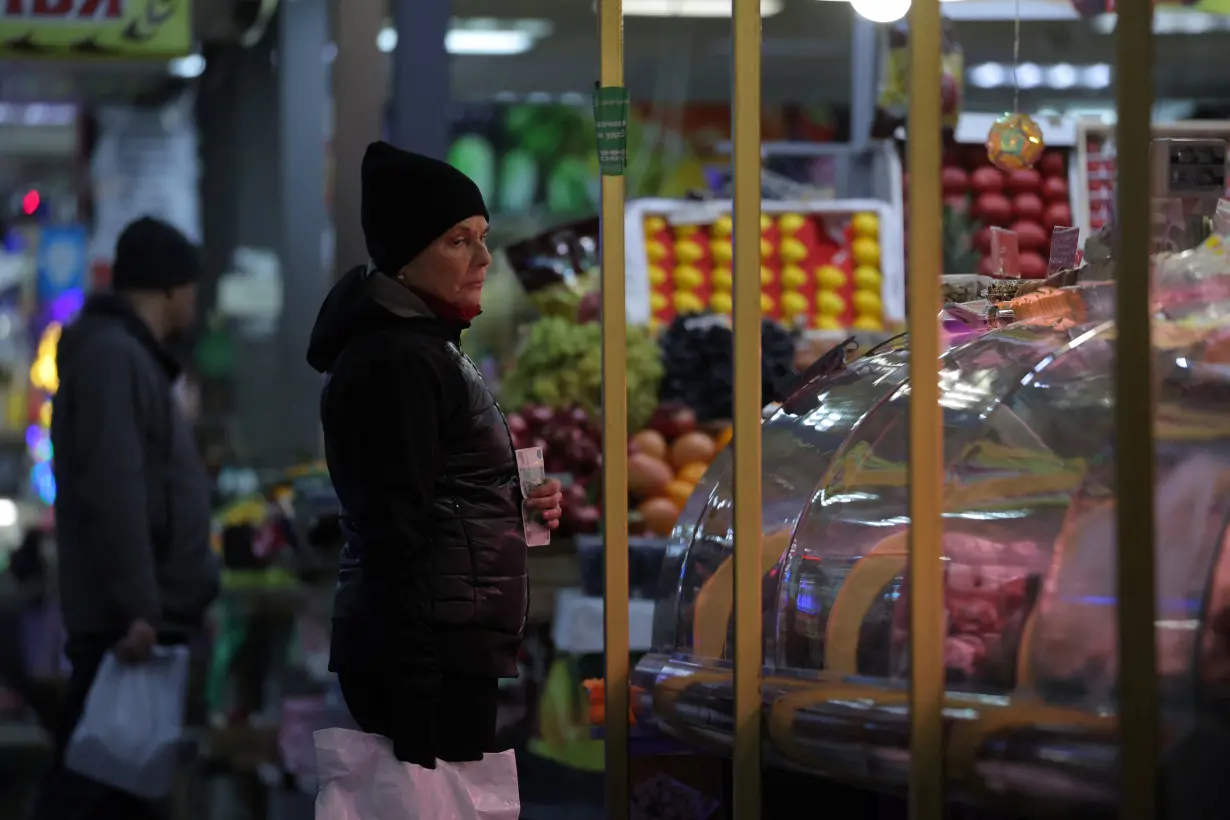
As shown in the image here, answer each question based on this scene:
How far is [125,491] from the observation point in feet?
14.0

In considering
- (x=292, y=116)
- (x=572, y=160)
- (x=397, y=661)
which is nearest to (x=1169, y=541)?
(x=397, y=661)

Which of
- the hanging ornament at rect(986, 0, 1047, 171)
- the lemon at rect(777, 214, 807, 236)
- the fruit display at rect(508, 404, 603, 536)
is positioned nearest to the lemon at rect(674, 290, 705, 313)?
the lemon at rect(777, 214, 807, 236)

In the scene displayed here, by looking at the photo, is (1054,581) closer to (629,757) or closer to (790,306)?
(629,757)

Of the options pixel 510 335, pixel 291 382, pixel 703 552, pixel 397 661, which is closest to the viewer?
pixel 397 661

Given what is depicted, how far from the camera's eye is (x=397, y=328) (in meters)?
2.48

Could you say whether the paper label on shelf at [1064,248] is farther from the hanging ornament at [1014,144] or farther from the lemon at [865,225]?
the lemon at [865,225]

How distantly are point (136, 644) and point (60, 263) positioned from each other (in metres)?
6.83

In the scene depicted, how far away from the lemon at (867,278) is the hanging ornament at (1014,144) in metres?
2.44

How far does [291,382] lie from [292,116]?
1585 millimetres

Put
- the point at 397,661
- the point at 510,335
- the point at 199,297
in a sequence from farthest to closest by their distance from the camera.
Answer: the point at 199,297 < the point at 510,335 < the point at 397,661

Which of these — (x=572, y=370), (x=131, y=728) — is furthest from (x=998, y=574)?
(x=572, y=370)

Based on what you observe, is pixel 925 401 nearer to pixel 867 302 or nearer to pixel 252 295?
pixel 867 302

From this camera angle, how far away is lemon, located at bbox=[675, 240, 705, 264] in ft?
19.3

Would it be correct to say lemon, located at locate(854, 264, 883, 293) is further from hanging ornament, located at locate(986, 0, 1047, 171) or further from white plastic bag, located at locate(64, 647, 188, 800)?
white plastic bag, located at locate(64, 647, 188, 800)
